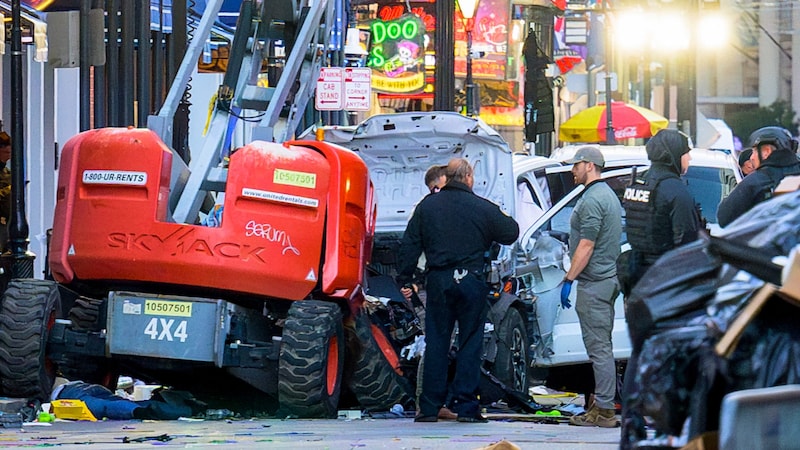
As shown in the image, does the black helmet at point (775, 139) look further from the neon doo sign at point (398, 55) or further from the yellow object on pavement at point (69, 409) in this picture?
the neon doo sign at point (398, 55)

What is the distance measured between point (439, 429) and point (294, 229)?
5.37 ft

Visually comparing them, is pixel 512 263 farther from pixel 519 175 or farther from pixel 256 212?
pixel 256 212

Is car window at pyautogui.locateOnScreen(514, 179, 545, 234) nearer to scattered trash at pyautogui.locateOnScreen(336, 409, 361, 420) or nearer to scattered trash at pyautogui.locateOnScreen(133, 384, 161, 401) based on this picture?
scattered trash at pyautogui.locateOnScreen(336, 409, 361, 420)

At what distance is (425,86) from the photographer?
33.8 metres

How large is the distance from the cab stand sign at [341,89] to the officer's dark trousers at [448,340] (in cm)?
1196

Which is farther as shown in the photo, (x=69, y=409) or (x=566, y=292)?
(x=566, y=292)

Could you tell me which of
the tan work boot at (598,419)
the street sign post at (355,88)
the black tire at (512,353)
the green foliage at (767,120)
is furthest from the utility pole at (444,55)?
the green foliage at (767,120)

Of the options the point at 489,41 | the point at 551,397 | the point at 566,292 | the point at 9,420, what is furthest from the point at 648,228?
the point at 489,41

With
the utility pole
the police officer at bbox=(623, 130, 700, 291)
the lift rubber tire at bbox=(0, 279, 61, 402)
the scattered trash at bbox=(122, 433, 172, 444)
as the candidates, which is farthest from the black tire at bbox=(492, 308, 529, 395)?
the utility pole

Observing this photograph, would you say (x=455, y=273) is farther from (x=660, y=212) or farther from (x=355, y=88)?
(x=355, y=88)

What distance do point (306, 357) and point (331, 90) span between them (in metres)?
12.9

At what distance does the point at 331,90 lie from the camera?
2375cm

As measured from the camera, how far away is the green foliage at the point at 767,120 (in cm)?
7944

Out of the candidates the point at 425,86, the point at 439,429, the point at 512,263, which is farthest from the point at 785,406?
the point at 425,86
